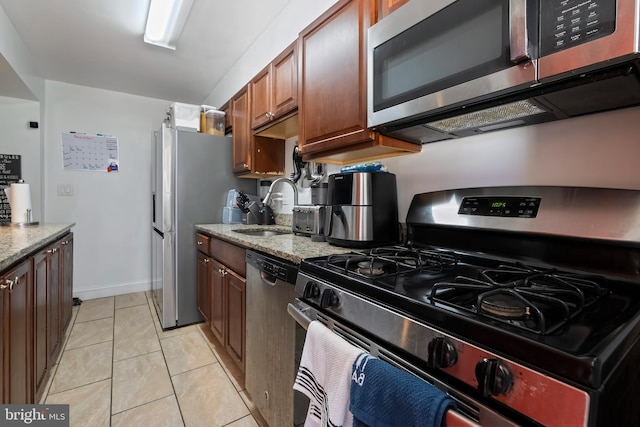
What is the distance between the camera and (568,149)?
36.6 inches

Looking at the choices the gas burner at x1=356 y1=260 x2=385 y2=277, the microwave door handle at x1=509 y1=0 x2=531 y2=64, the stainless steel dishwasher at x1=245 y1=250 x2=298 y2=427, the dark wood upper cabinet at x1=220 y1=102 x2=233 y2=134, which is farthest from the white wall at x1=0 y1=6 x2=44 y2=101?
the microwave door handle at x1=509 y1=0 x2=531 y2=64

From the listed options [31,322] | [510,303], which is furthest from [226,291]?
[510,303]

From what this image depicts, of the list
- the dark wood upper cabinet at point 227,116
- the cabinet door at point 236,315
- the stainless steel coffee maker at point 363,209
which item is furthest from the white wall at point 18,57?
the stainless steel coffee maker at point 363,209

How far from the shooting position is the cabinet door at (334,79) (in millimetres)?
1259

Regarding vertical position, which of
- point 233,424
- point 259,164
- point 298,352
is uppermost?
point 259,164

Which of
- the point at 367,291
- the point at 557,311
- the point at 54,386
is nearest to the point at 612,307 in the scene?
the point at 557,311

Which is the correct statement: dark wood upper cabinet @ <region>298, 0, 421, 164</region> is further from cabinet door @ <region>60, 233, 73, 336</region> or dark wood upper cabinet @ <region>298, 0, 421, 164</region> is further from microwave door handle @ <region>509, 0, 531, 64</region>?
cabinet door @ <region>60, 233, 73, 336</region>

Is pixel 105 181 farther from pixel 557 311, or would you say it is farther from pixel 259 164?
pixel 557 311

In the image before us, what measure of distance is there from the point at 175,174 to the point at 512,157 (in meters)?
2.35

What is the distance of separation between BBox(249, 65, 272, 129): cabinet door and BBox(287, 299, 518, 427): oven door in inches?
59.3

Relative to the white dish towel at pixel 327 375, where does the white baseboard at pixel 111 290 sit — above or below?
below

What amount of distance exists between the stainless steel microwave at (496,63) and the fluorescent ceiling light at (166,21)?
157 centimetres

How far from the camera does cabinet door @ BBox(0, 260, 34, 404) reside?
1050 millimetres

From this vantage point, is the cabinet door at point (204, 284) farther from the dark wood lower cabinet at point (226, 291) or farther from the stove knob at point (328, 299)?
the stove knob at point (328, 299)
